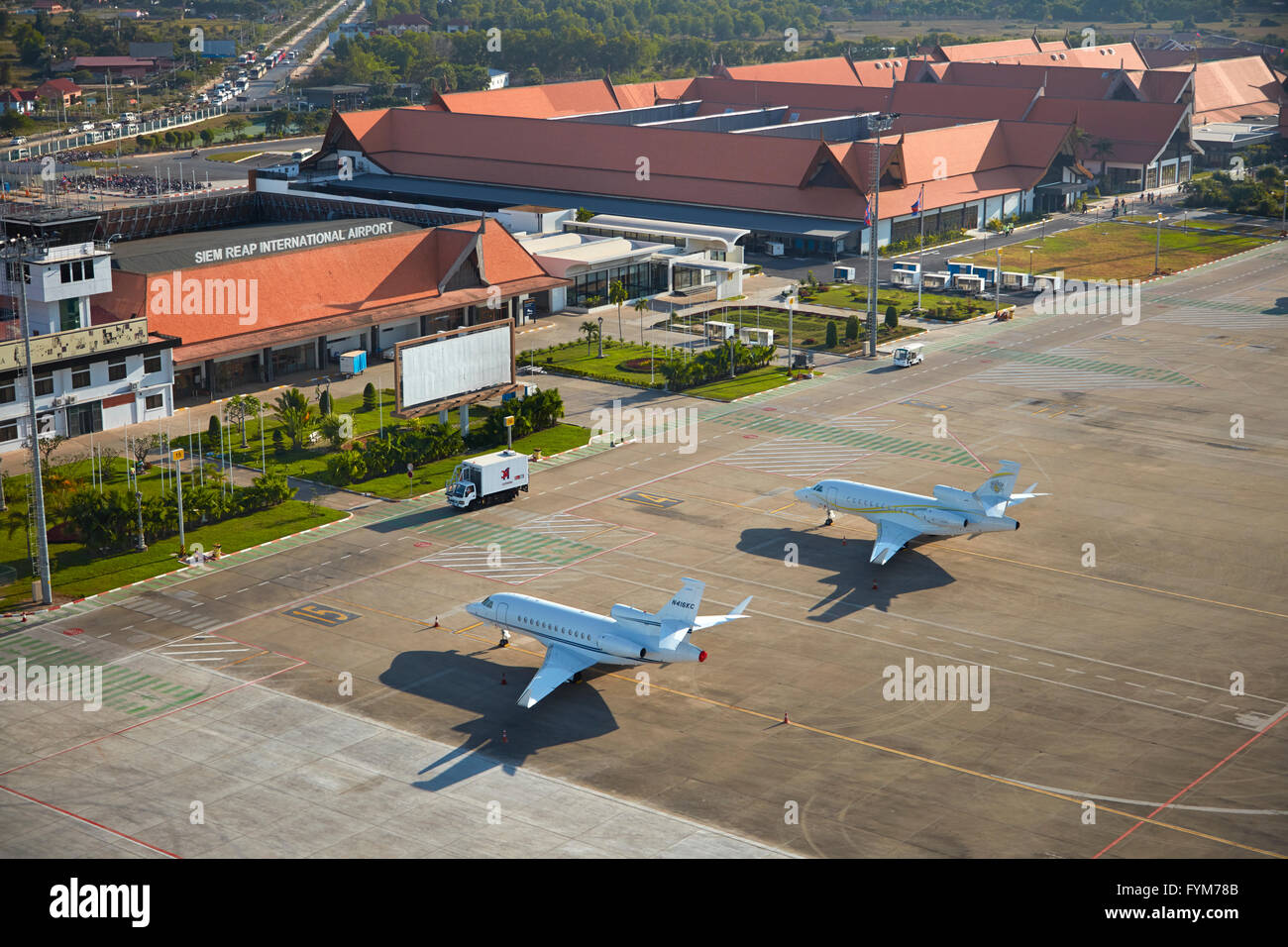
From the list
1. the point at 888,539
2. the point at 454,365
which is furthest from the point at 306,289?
the point at 888,539

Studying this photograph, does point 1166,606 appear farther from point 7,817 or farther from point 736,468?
point 7,817

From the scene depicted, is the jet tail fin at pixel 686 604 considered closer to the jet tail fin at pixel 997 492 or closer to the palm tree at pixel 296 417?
the jet tail fin at pixel 997 492

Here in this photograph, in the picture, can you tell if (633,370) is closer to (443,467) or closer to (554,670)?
(443,467)

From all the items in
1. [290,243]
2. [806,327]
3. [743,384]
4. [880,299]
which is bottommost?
[743,384]

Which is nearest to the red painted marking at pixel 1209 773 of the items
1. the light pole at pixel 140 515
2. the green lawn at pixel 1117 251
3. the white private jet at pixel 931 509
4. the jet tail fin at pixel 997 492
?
the white private jet at pixel 931 509

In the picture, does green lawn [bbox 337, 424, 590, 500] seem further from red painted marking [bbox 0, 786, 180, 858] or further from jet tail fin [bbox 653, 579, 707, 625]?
red painted marking [bbox 0, 786, 180, 858]
